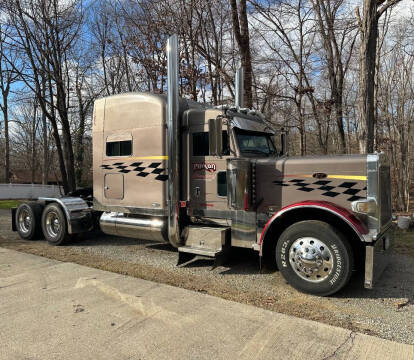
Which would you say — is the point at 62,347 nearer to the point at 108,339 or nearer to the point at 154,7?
the point at 108,339

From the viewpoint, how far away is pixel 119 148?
21.6 feet

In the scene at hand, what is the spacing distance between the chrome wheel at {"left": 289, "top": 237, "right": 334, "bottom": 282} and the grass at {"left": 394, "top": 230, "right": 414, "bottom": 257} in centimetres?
308

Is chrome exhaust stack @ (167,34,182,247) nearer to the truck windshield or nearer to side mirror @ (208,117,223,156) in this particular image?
side mirror @ (208,117,223,156)

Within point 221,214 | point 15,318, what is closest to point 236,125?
point 221,214

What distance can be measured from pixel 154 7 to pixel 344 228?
13.0 meters

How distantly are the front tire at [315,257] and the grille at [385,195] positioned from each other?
820mm

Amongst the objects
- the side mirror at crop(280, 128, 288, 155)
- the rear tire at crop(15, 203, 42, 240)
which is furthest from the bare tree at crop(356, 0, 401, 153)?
the rear tire at crop(15, 203, 42, 240)

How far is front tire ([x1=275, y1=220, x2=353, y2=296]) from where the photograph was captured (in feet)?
14.1

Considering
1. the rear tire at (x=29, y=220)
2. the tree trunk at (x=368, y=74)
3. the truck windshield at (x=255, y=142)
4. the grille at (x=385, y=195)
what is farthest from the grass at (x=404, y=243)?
the rear tire at (x=29, y=220)

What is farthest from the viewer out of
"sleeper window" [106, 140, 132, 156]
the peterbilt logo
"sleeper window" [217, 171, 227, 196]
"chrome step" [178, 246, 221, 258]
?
"sleeper window" [106, 140, 132, 156]

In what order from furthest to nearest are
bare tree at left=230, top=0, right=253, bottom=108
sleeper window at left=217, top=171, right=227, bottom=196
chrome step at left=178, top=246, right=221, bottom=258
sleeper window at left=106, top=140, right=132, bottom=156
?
bare tree at left=230, top=0, right=253, bottom=108 < sleeper window at left=106, top=140, right=132, bottom=156 < sleeper window at left=217, top=171, right=227, bottom=196 < chrome step at left=178, top=246, right=221, bottom=258

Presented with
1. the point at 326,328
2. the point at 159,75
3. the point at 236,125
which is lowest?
the point at 326,328

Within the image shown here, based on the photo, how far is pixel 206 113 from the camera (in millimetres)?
5777

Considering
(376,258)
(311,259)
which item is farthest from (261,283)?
(376,258)
